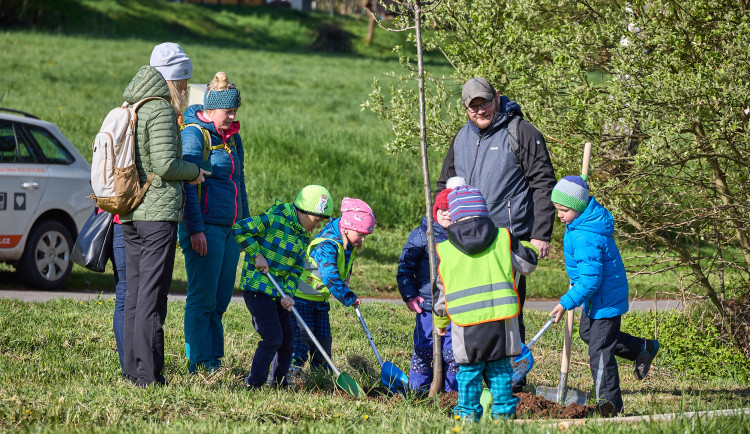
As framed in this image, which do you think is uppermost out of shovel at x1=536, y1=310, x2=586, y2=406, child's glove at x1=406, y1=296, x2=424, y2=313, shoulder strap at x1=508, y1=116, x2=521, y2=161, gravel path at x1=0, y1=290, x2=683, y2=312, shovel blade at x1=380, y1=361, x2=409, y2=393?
shoulder strap at x1=508, y1=116, x2=521, y2=161

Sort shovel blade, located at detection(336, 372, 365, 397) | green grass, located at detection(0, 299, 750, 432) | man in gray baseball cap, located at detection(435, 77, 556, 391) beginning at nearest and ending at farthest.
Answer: green grass, located at detection(0, 299, 750, 432) → man in gray baseball cap, located at detection(435, 77, 556, 391) → shovel blade, located at detection(336, 372, 365, 397)

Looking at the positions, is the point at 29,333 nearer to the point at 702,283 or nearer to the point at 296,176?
the point at 702,283

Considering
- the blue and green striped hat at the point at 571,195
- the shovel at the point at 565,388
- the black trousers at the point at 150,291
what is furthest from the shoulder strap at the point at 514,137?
the black trousers at the point at 150,291

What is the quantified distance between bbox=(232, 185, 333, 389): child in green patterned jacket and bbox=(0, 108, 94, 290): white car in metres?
4.37

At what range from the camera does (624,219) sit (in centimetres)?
757

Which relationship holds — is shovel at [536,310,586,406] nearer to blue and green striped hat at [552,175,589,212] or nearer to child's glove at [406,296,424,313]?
blue and green striped hat at [552,175,589,212]

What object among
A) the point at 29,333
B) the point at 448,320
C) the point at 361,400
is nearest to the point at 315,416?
the point at 361,400

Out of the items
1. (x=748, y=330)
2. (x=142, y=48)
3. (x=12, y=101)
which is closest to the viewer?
(x=748, y=330)

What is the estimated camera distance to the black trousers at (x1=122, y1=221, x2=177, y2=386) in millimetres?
4551

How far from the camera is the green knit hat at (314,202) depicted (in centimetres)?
521

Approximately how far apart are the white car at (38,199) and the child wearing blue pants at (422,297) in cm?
505

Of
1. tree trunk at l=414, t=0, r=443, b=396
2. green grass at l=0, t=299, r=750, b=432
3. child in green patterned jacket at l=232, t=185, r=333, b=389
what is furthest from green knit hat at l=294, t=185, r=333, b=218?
green grass at l=0, t=299, r=750, b=432

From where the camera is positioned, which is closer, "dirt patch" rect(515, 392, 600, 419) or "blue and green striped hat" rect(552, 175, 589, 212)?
"dirt patch" rect(515, 392, 600, 419)

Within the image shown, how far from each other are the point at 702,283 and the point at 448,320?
4.06 m
